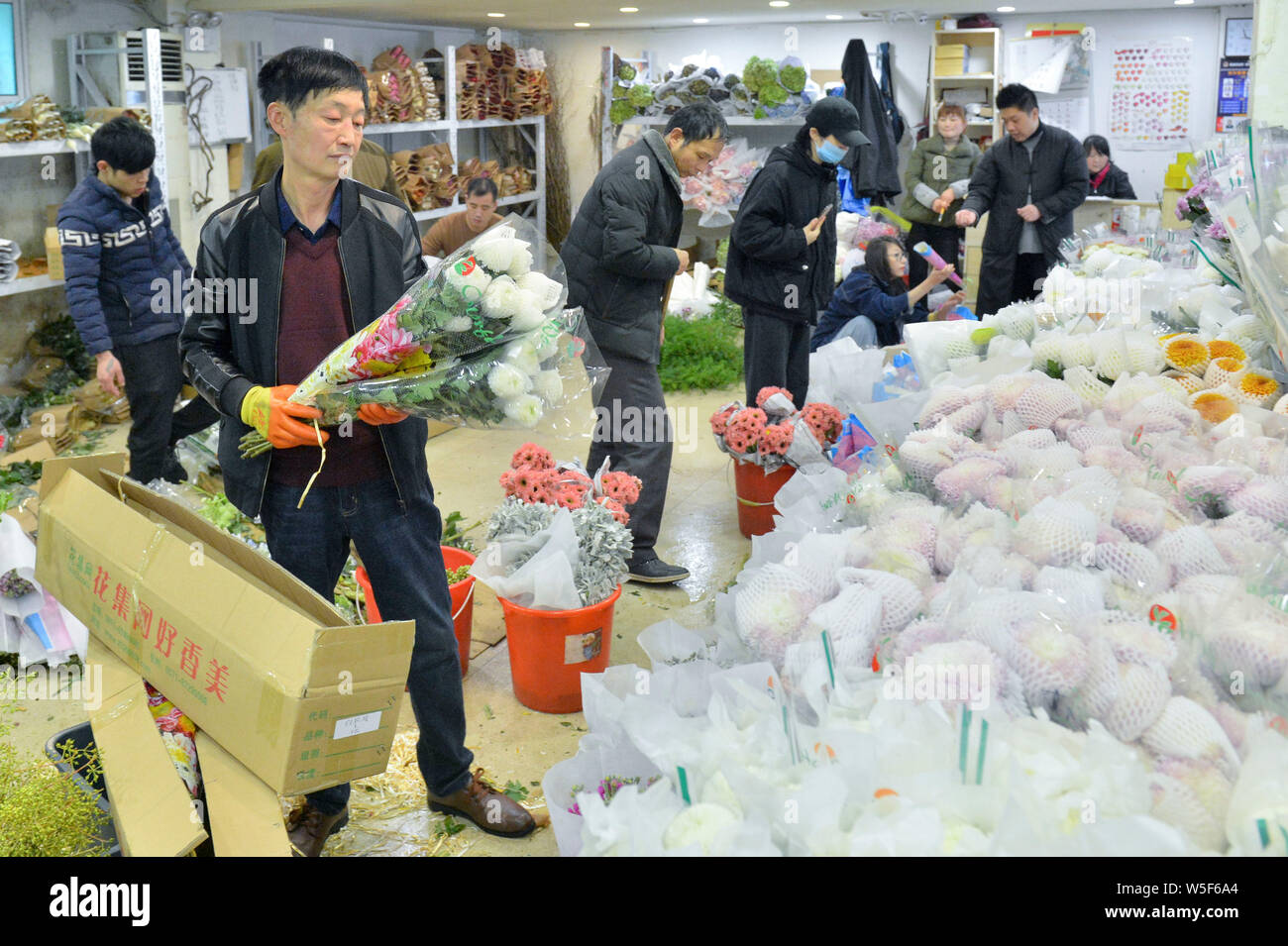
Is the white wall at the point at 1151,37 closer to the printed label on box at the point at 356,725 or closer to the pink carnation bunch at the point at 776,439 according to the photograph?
the pink carnation bunch at the point at 776,439

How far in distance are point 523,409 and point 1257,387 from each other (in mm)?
1808

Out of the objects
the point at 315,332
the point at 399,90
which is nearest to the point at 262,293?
the point at 315,332

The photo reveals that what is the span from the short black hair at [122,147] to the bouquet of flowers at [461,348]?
2.60m

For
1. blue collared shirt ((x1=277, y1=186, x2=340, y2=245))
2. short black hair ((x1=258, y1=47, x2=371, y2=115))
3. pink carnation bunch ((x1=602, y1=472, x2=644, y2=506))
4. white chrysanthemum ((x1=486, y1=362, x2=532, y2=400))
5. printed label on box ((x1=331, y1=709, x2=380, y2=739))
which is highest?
short black hair ((x1=258, y1=47, x2=371, y2=115))

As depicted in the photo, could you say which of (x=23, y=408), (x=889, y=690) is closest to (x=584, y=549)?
(x=889, y=690)

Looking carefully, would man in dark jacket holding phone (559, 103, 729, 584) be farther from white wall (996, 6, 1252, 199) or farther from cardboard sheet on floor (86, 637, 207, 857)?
white wall (996, 6, 1252, 199)

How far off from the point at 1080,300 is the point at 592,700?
276 centimetres

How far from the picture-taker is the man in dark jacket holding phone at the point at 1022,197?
243 inches

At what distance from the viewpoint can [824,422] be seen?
13.8ft

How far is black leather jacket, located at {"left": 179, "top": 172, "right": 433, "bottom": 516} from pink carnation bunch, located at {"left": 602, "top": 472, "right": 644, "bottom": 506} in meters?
1.32

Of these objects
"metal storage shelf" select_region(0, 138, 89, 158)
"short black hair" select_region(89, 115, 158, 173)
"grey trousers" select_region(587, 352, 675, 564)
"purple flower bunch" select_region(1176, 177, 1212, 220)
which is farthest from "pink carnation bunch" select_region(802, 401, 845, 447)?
"metal storage shelf" select_region(0, 138, 89, 158)

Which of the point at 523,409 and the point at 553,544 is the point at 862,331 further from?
the point at 523,409

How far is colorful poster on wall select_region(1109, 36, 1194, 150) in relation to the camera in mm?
8438

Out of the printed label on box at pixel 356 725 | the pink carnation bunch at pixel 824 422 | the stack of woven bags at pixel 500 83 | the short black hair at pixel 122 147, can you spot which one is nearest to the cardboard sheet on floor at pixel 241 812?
the printed label on box at pixel 356 725
